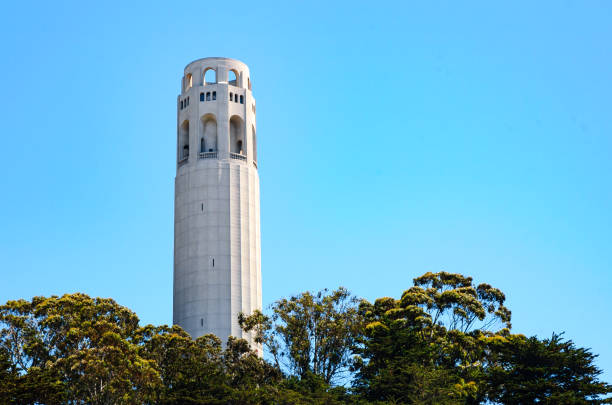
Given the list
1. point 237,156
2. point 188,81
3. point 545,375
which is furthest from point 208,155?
point 545,375

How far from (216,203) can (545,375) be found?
4475 cm

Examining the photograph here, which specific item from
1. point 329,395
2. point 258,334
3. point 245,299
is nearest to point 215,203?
point 245,299

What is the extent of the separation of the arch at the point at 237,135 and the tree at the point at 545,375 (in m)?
46.3

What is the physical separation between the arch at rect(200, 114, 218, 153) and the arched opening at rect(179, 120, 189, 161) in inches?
84.1

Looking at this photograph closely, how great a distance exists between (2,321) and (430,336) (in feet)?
95.2

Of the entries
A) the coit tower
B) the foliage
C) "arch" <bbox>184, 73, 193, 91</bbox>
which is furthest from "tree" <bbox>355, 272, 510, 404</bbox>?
"arch" <bbox>184, 73, 193, 91</bbox>

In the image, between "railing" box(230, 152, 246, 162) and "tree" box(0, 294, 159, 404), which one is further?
"railing" box(230, 152, 246, 162)

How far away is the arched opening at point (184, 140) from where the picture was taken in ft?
313

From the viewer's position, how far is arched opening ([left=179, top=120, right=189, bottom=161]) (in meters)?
95.5

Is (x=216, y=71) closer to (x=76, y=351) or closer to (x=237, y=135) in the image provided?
(x=237, y=135)

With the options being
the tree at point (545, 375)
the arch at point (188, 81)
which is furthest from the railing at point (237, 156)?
the tree at point (545, 375)

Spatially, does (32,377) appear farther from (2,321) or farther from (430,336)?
(430,336)

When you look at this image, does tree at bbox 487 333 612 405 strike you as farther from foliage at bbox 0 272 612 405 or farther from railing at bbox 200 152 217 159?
railing at bbox 200 152 217 159

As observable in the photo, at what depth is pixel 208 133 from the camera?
94812 millimetres
